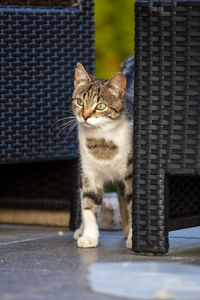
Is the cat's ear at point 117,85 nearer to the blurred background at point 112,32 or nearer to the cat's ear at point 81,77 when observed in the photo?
the cat's ear at point 81,77

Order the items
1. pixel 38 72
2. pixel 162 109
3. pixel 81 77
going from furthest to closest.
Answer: pixel 38 72 < pixel 81 77 < pixel 162 109

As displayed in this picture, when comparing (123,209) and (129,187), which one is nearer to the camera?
(129,187)

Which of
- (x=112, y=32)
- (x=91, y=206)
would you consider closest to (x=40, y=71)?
(x=91, y=206)

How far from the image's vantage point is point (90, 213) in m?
2.75

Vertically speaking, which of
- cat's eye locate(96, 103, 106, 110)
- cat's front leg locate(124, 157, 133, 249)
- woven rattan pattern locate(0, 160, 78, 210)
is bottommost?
woven rattan pattern locate(0, 160, 78, 210)

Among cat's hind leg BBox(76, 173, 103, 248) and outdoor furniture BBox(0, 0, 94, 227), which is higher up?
outdoor furniture BBox(0, 0, 94, 227)

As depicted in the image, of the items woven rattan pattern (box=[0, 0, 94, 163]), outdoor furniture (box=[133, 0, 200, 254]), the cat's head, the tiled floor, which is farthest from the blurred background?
outdoor furniture (box=[133, 0, 200, 254])

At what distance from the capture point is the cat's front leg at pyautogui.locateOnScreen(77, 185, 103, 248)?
104 inches

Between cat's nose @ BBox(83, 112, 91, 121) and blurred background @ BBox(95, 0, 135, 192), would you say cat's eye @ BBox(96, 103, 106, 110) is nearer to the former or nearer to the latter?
cat's nose @ BBox(83, 112, 91, 121)

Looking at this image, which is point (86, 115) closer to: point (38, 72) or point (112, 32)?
point (38, 72)

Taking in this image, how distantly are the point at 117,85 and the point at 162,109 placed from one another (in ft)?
1.68

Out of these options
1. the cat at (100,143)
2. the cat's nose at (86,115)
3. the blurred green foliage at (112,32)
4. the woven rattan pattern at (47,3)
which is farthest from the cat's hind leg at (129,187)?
the blurred green foliage at (112,32)

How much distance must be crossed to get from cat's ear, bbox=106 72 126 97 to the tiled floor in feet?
2.17

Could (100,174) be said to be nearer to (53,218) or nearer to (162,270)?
(53,218)
